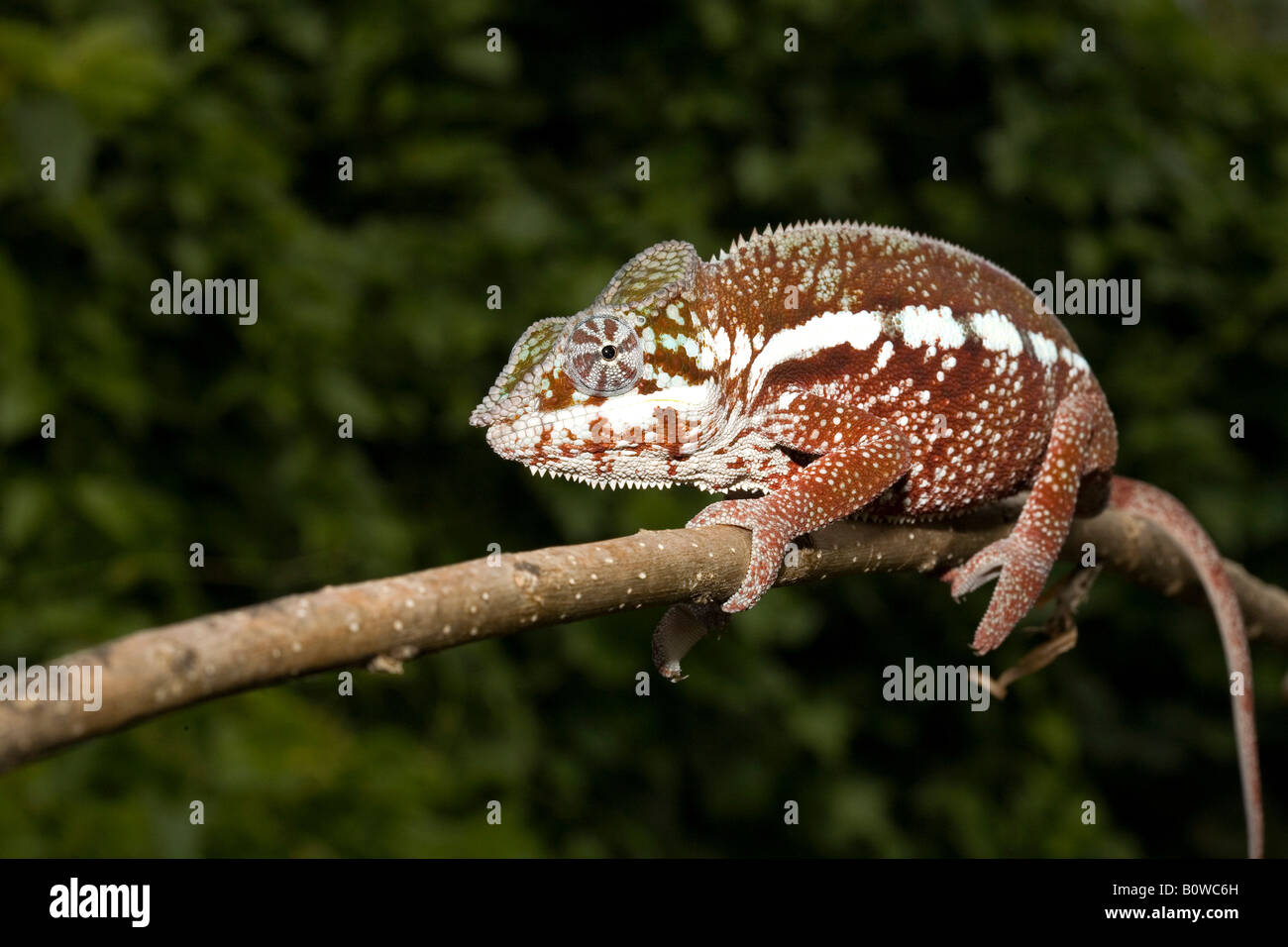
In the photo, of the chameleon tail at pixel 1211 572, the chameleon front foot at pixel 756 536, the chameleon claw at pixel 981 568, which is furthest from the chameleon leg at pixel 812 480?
the chameleon tail at pixel 1211 572

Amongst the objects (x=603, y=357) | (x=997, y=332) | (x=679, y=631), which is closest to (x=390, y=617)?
(x=603, y=357)

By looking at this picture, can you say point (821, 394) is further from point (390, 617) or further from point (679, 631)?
point (390, 617)

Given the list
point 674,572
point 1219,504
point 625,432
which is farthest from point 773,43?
point 674,572

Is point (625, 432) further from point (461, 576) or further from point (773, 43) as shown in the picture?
point (773, 43)

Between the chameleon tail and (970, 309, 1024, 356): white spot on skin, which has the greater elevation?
(970, 309, 1024, 356): white spot on skin

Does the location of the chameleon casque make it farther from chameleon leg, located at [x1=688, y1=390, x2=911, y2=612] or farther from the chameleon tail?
the chameleon tail

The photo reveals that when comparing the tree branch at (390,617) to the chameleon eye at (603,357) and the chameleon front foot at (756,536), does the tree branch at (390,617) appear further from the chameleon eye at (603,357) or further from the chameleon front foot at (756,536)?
the chameleon eye at (603,357)

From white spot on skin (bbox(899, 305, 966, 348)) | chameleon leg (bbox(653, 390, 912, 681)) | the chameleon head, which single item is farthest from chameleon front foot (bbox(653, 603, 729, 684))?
white spot on skin (bbox(899, 305, 966, 348))
